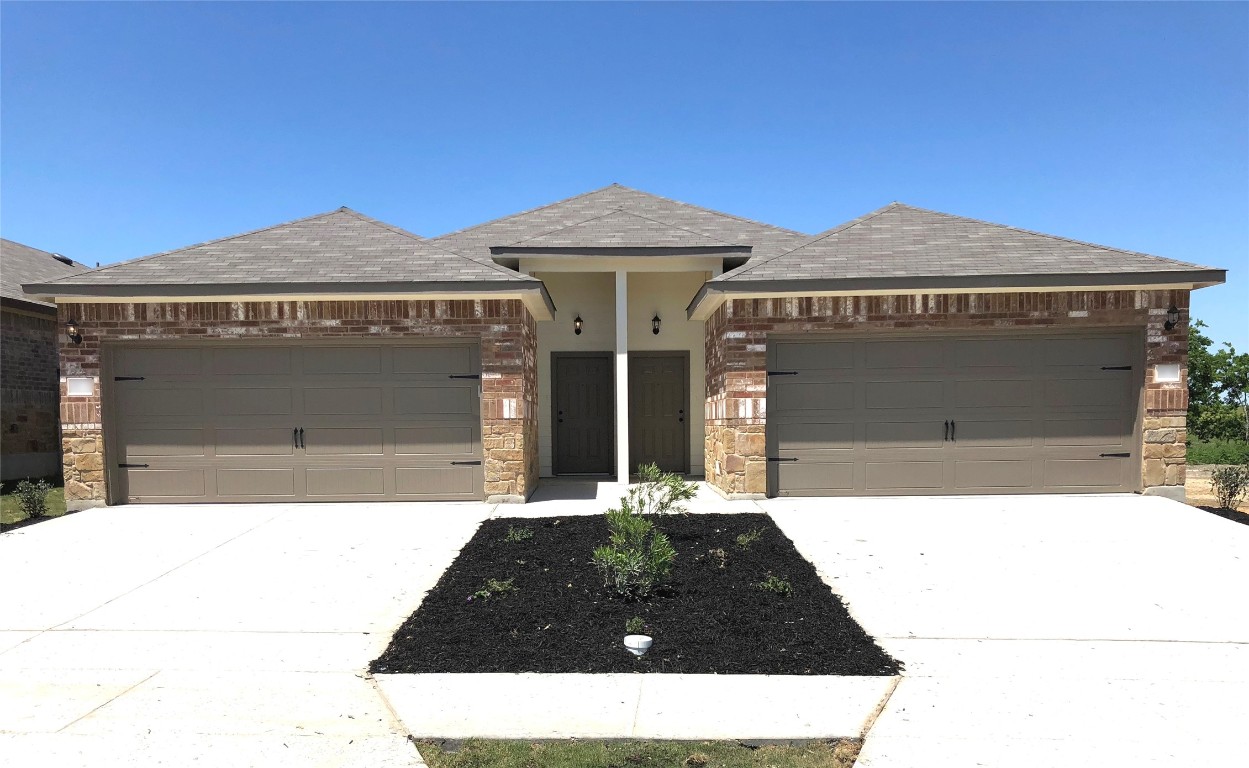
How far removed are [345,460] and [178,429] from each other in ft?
7.50

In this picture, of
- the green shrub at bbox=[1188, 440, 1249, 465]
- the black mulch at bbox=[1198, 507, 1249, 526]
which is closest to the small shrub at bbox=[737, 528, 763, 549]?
the black mulch at bbox=[1198, 507, 1249, 526]

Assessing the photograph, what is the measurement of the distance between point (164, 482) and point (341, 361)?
294cm

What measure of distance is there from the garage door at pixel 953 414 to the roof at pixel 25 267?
12805mm

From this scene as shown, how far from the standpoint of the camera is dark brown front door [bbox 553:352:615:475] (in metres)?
11.5

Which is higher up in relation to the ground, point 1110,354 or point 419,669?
point 1110,354

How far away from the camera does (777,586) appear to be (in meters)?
5.07

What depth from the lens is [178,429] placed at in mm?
8852

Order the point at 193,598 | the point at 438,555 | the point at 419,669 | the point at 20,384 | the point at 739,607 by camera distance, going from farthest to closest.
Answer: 1. the point at 20,384
2. the point at 438,555
3. the point at 193,598
4. the point at 739,607
5. the point at 419,669

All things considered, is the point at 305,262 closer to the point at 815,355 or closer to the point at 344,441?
the point at 344,441

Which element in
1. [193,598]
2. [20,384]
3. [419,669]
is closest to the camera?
[419,669]

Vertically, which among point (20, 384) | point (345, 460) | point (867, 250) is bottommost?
point (345, 460)

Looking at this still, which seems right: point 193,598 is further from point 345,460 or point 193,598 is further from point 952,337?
point 952,337

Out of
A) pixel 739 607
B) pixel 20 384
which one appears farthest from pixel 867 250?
pixel 20 384

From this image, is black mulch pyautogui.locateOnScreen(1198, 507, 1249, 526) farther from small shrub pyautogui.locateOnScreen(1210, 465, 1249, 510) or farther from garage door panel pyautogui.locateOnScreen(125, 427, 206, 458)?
garage door panel pyautogui.locateOnScreen(125, 427, 206, 458)
